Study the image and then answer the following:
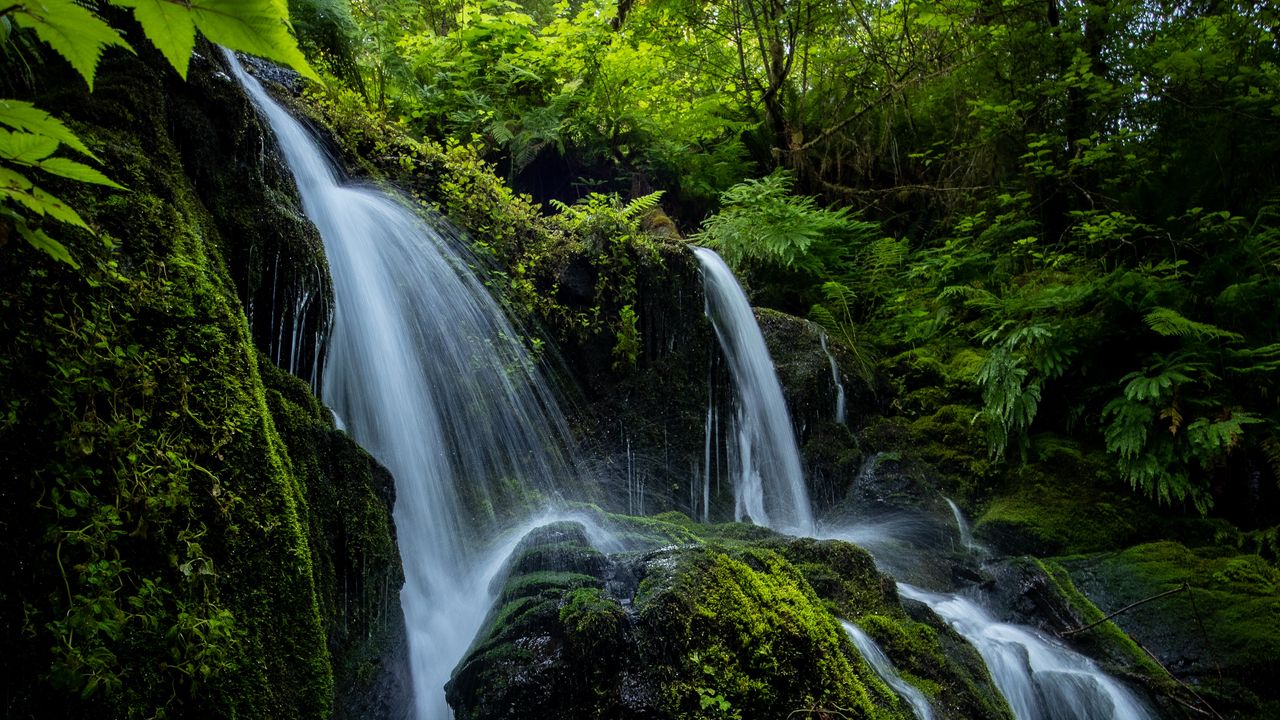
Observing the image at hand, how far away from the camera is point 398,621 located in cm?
361

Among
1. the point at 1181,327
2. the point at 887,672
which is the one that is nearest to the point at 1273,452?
the point at 1181,327

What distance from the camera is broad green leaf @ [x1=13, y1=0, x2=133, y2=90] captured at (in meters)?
0.94

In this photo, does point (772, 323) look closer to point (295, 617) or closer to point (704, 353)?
point (704, 353)

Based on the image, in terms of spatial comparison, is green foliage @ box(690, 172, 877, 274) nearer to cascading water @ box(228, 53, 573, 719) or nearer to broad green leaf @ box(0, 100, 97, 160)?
cascading water @ box(228, 53, 573, 719)

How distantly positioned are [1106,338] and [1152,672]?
137 inches

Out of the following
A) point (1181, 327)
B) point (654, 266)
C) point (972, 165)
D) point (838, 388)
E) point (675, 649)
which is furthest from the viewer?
point (972, 165)

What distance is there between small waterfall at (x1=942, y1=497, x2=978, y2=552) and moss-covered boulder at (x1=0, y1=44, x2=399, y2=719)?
5883 mm

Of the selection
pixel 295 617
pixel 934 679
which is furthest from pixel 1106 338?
pixel 295 617

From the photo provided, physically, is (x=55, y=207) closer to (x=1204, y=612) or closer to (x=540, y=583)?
(x=540, y=583)

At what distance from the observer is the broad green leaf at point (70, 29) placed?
0.94 meters

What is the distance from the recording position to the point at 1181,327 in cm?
590

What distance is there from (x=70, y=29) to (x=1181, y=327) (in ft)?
25.2

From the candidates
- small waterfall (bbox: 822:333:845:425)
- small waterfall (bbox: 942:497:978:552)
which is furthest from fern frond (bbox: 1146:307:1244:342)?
small waterfall (bbox: 822:333:845:425)

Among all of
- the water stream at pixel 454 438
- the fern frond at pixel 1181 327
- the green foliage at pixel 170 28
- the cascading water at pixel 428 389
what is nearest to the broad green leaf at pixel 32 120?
the green foliage at pixel 170 28
